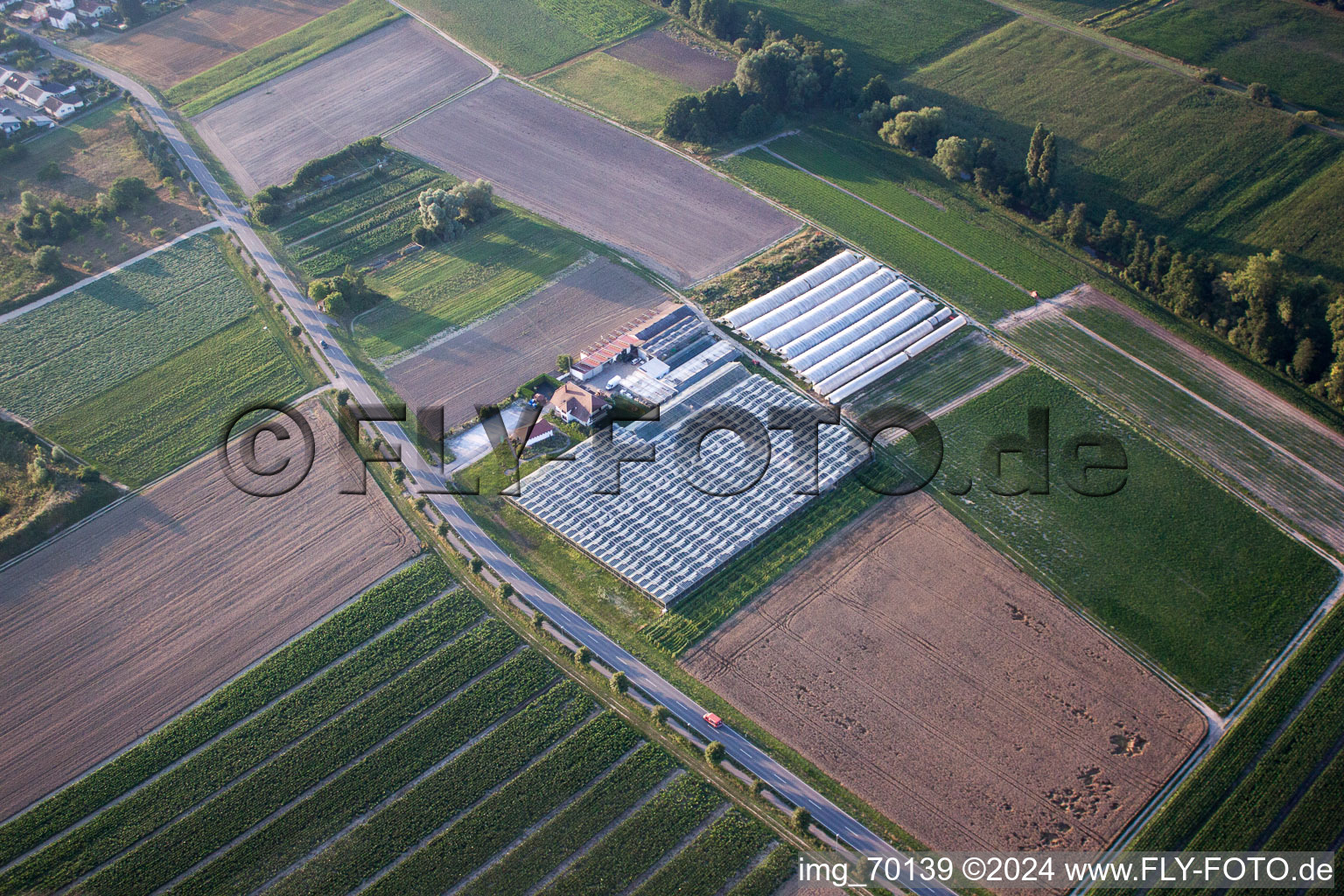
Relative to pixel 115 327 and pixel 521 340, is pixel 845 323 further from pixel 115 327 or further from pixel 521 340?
pixel 115 327

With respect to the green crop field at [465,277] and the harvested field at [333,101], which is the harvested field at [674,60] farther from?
the green crop field at [465,277]

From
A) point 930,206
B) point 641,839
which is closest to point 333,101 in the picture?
point 930,206

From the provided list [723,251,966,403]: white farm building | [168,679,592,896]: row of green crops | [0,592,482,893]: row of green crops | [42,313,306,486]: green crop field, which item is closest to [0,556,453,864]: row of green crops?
[0,592,482,893]: row of green crops

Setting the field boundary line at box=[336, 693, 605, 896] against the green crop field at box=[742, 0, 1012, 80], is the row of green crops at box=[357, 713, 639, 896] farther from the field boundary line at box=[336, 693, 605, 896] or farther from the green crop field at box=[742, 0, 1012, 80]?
the green crop field at box=[742, 0, 1012, 80]

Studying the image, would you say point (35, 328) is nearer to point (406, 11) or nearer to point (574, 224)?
point (574, 224)

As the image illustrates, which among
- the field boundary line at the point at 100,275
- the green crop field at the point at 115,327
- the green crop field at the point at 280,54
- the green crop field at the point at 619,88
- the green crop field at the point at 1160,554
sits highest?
the green crop field at the point at 280,54

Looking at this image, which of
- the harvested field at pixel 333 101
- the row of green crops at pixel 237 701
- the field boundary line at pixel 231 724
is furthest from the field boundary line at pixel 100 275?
the row of green crops at pixel 237 701
